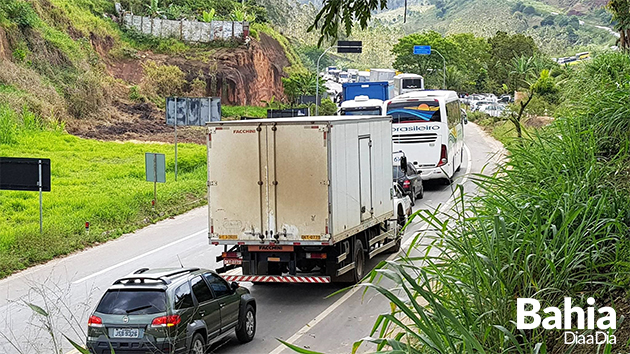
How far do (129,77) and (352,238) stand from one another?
49014 millimetres

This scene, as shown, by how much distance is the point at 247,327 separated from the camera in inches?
523


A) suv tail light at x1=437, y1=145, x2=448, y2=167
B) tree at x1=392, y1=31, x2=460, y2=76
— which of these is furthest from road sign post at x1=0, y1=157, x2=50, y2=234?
tree at x1=392, y1=31, x2=460, y2=76

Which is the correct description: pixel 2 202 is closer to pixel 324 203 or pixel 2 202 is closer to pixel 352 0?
pixel 324 203

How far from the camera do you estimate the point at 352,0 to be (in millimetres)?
9516

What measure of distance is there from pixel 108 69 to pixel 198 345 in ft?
174

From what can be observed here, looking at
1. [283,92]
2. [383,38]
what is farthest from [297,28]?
[283,92]

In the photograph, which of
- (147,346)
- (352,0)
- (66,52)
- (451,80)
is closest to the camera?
(352,0)

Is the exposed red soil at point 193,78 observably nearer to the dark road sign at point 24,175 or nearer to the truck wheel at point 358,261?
the dark road sign at point 24,175

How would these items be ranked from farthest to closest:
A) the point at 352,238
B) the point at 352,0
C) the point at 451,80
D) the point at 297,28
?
the point at 297,28
the point at 451,80
the point at 352,238
the point at 352,0

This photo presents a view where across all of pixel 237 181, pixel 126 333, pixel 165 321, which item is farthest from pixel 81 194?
pixel 165 321

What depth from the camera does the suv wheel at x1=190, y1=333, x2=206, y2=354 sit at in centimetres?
1134

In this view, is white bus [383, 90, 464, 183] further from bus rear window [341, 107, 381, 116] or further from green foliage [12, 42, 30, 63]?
green foliage [12, 42, 30, 63]

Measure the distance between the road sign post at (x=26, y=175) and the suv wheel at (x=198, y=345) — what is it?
11.6 m

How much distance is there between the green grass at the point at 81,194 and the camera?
71.5 feet
